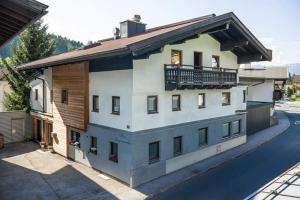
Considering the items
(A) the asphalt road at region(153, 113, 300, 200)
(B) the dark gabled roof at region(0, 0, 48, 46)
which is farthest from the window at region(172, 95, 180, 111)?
(B) the dark gabled roof at region(0, 0, 48, 46)

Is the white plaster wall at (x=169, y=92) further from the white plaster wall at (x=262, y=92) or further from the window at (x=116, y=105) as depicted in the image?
the white plaster wall at (x=262, y=92)

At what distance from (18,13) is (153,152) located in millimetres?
11684

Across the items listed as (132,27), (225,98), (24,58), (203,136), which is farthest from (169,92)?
(24,58)

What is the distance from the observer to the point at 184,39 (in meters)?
18.9

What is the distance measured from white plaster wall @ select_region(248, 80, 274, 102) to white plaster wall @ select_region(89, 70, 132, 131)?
2864 centimetres

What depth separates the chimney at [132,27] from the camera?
23.0m

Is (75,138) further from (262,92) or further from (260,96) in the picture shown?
(262,92)

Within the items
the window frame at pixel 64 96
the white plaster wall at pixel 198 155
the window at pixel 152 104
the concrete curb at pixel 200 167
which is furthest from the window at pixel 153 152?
the window frame at pixel 64 96

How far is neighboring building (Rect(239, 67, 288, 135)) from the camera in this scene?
31875 millimetres

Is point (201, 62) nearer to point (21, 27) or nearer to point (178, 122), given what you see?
point (178, 122)

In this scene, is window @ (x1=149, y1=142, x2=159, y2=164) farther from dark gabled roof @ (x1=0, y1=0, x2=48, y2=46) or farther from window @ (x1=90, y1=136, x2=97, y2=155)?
dark gabled roof @ (x1=0, y1=0, x2=48, y2=46)

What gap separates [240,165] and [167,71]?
9.11 meters

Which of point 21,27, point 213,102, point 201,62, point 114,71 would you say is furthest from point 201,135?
point 21,27

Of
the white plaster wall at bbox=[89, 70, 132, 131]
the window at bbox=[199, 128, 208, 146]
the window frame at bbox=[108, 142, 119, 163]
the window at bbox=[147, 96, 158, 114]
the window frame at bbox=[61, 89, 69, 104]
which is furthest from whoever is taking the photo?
the window frame at bbox=[61, 89, 69, 104]
